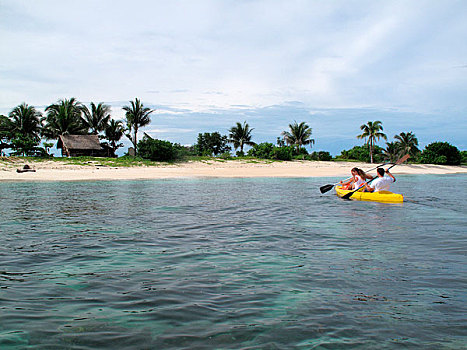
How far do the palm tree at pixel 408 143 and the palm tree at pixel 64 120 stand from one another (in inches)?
1941

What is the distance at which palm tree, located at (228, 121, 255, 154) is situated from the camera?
5862 cm

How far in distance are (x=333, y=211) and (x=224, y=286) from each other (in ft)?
25.8

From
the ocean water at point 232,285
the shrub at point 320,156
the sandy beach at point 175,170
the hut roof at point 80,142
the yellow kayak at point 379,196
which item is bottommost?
the ocean water at point 232,285

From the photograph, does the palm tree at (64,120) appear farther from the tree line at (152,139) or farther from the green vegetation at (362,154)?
the green vegetation at (362,154)

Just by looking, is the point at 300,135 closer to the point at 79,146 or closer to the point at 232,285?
the point at 79,146

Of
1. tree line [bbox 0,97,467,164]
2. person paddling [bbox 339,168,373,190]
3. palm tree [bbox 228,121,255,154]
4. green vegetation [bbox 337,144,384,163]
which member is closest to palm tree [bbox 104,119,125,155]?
tree line [bbox 0,97,467,164]

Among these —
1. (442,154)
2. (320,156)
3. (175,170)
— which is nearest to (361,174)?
(175,170)

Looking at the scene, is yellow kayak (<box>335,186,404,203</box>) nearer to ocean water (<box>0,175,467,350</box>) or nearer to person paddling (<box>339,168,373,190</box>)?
person paddling (<box>339,168,373,190</box>)

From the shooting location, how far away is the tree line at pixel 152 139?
41.4m

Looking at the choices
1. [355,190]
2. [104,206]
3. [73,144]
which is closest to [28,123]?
[73,144]

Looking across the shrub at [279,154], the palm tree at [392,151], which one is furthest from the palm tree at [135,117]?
the palm tree at [392,151]

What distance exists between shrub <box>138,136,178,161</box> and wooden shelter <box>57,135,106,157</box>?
27.0 feet

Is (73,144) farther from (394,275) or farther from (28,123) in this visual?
(394,275)

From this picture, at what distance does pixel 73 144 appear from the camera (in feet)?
147
